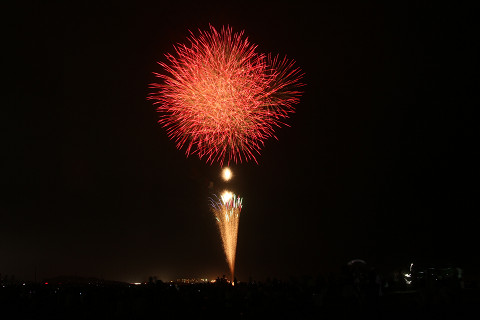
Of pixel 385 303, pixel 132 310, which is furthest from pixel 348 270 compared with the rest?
pixel 132 310

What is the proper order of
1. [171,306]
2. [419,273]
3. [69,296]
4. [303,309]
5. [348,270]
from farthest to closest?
[419,273] < [348,270] < [69,296] < [171,306] < [303,309]

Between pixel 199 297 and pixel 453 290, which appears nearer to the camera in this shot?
pixel 453 290

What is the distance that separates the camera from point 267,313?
1417cm

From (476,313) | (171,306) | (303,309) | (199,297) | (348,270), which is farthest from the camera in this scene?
(348,270)

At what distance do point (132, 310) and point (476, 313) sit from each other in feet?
33.4

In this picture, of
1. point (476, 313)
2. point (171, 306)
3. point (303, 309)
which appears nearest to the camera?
point (476, 313)

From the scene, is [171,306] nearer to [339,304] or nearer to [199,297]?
[199,297]

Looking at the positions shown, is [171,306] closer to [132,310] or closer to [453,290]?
[132,310]

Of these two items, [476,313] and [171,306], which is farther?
[171,306]

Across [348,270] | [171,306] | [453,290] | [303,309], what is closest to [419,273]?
[348,270]

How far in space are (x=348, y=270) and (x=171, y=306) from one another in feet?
27.3

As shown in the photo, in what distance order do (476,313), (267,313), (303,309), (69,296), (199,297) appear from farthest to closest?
(69,296) → (199,297) → (303,309) → (267,313) → (476,313)

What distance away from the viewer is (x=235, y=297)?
16641mm

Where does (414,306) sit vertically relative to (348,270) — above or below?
below
